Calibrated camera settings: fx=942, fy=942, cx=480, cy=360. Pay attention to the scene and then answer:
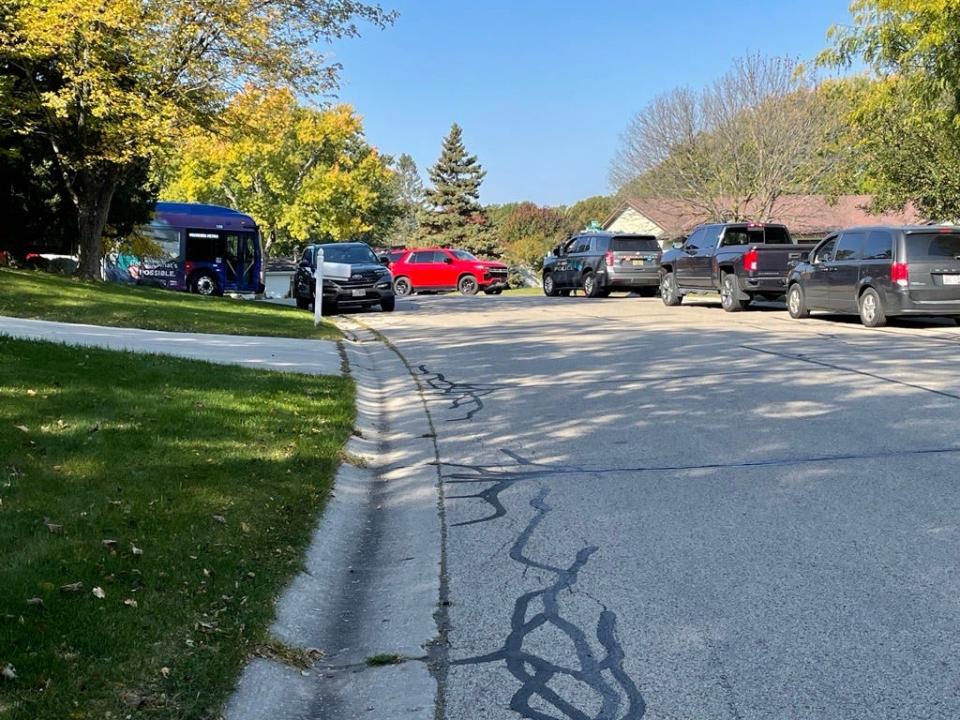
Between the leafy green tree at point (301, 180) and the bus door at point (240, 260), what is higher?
the leafy green tree at point (301, 180)

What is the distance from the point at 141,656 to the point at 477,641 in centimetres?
136

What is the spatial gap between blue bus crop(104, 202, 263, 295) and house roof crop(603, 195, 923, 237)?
806 inches

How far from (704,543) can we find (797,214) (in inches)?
1641

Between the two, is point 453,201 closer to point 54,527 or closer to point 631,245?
point 631,245

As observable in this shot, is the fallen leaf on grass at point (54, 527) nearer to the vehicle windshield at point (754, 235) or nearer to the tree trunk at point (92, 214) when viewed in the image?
the vehicle windshield at point (754, 235)

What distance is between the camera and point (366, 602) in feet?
15.3

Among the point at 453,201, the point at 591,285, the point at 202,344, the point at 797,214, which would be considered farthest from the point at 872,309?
the point at 453,201

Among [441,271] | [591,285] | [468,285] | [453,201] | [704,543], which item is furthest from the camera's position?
[453,201]

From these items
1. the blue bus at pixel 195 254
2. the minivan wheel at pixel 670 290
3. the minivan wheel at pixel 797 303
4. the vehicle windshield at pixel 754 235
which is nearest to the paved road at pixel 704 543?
the minivan wheel at pixel 797 303

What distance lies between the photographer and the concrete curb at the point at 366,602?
3.52 meters

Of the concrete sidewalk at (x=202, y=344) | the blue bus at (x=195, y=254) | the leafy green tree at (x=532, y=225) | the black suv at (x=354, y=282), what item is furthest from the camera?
the leafy green tree at (x=532, y=225)

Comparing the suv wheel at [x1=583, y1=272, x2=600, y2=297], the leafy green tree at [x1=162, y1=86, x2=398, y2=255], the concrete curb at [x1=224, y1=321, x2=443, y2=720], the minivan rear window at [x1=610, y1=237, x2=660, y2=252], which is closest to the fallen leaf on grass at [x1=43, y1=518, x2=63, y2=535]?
the concrete curb at [x1=224, y1=321, x2=443, y2=720]

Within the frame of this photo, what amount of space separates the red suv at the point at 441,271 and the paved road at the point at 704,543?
2717 centimetres

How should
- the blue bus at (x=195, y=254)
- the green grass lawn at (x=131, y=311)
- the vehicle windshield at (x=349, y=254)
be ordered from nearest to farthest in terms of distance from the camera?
the green grass lawn at (x=131, y=311), the vehicle windshield at (x=349, y=254), the blue bus at (x=195, y=254)
